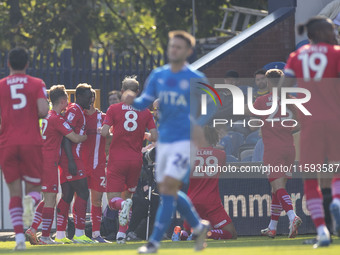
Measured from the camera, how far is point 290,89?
12.4m

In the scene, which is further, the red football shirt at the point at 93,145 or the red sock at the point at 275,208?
the red football shirt at the point at 93,145

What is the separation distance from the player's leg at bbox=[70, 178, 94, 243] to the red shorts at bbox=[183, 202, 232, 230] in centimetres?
160

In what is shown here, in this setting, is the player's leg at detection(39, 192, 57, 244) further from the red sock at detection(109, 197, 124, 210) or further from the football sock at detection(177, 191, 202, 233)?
the football sock at detection(177, 191, 202, 233)

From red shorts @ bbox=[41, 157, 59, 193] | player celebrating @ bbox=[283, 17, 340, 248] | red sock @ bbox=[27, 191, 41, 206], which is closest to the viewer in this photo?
player celebrating @ bbox=[283, 17, 340, 248]

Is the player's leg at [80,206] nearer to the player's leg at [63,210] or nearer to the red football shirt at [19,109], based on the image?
the player's leg at [63,210]

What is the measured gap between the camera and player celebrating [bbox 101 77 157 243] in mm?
12445

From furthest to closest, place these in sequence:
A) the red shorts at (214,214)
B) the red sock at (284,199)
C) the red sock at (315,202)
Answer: the red shorts at (214,214) < the red sock at (284,199) < the red sock at (315,202)

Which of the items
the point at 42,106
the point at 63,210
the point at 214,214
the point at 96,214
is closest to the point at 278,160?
the point at 214,214

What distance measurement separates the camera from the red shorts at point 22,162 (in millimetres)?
9875

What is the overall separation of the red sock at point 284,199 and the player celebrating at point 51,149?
273cm

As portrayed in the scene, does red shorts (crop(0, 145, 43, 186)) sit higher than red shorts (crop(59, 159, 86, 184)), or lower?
higher

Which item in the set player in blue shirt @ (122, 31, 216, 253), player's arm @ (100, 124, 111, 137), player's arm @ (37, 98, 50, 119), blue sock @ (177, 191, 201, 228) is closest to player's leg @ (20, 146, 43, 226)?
player's arm @ (37, 98, 50, 119)

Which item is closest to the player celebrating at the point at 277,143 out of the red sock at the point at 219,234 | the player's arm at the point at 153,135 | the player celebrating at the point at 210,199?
the player celebrating at the point at 210,199

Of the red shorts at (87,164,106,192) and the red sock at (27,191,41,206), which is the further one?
the red shorts at (87,164,106,192)
